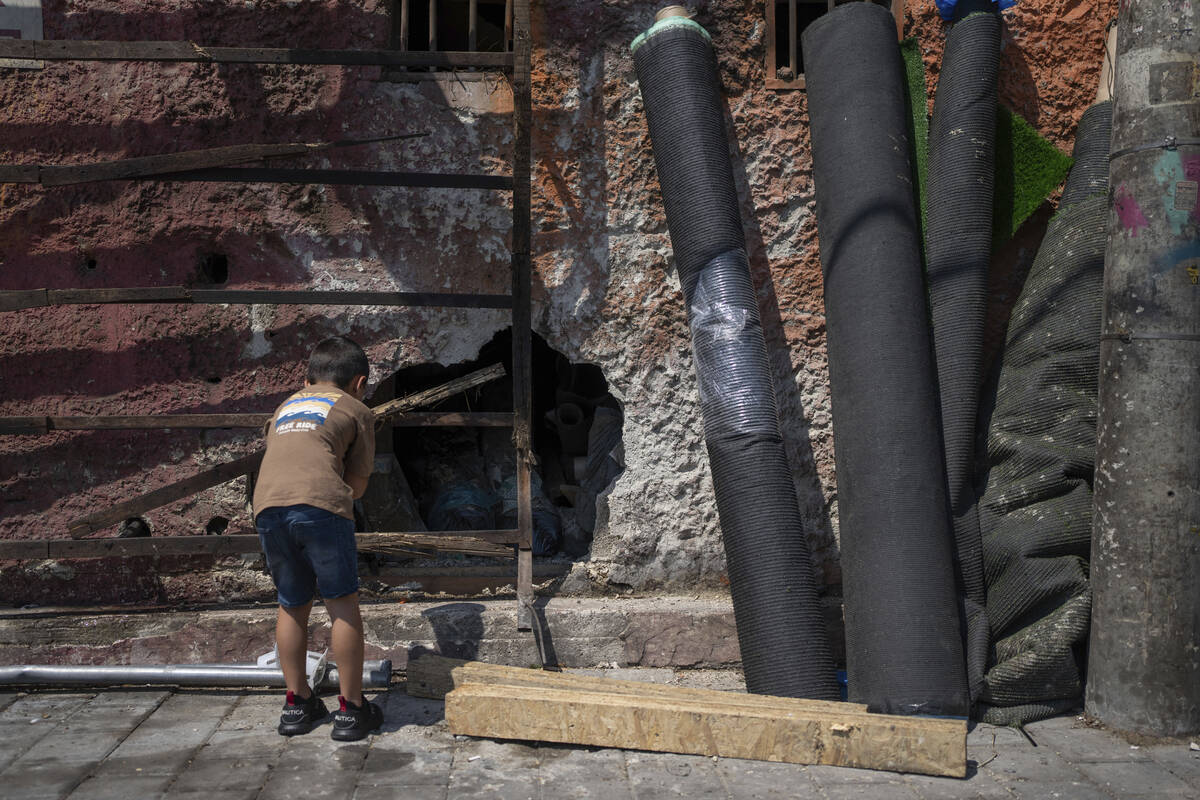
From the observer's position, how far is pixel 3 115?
3877 millimetres

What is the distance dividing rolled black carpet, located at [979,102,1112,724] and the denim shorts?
224cm

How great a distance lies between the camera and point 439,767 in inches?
120

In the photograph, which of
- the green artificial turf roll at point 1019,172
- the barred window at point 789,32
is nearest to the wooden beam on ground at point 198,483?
the barred window at point 789,32

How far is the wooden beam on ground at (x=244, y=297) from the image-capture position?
368cm

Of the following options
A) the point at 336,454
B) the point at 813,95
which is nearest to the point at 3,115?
the point at 336,454

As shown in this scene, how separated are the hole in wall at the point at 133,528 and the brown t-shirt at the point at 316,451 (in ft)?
3.49

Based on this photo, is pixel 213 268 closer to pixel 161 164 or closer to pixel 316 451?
pixel 161 164

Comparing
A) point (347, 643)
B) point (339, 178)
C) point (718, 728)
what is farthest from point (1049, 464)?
point (339, 178)

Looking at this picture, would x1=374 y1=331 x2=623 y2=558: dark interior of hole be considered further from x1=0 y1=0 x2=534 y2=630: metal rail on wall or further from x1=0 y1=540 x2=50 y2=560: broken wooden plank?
x1=0 y1=540 x2=50 y2=560: broken wooden plank

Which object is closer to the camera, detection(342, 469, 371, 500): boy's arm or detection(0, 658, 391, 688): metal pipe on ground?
detection(342, 469, 371, 500): boy's arm

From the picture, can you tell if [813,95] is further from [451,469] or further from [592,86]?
[451,469]

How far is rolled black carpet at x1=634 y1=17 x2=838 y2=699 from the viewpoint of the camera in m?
3.56

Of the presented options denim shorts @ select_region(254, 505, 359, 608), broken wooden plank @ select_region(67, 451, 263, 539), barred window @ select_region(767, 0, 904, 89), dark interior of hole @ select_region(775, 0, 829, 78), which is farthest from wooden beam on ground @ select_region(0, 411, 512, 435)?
dark interior of hole @ select_region(775, 0, 829, 78)

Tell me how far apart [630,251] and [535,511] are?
120 cm
